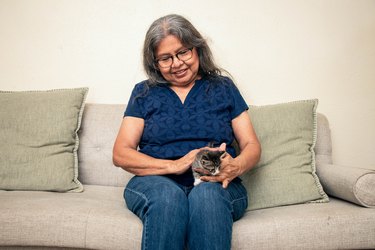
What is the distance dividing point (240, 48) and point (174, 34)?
661mm

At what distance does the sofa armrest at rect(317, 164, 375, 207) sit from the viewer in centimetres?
129

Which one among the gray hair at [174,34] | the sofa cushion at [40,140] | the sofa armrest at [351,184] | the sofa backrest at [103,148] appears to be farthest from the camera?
the sofa backrest at [103,148]

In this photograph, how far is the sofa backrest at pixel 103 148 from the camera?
5.70ft

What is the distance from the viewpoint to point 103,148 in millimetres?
1765

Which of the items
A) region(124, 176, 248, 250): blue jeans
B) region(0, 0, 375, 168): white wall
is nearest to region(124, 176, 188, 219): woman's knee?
region(124, 176, 248, 250): blue jeans

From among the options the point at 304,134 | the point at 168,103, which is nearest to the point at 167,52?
the point at 168,103

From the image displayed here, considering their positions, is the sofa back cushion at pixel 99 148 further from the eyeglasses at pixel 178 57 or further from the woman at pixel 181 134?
the eyeglasses at pixel 178 57

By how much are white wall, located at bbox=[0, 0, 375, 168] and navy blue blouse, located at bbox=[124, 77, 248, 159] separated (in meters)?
0.54

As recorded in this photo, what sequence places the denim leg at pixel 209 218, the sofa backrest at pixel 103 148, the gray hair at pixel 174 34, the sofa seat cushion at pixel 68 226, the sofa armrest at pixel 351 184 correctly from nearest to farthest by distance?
1. the denim leg at pixel 209 218
2. the sofa seat cushion at pixel 68 226
3. the sofa armrest at pixel 351 184
4. the gray hair at pixel 174 34
5. the sofa backrest at pixel 103 148

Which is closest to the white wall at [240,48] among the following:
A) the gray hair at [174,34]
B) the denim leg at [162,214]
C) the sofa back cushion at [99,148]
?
the sofa back cushion at [99,148]

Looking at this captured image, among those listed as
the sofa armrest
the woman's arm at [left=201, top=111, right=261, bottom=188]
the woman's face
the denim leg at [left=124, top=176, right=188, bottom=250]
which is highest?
the woman's face

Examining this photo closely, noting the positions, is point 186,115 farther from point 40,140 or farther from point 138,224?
point 40,140

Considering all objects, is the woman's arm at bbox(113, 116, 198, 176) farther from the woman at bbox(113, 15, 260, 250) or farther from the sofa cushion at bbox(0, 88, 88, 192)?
the sofa cushion at bbox(0, 88, 88, 192)

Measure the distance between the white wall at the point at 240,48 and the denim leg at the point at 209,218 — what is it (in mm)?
1024
